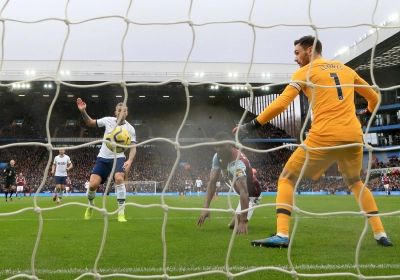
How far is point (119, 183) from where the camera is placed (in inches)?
264

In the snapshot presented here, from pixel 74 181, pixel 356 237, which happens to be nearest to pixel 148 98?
pixel 74 181

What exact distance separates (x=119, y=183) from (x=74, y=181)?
21440 mm

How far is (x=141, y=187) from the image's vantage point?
2598 centimetres

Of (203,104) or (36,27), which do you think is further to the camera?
(203,104)

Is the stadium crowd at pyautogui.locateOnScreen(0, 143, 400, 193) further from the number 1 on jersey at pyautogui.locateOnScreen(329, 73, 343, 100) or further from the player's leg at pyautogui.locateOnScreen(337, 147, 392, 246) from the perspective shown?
the number 1 on jersey at pyautogui.locateOnScreen(329, 73, 343, 100)

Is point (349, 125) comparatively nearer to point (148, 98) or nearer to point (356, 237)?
point (356, 237)

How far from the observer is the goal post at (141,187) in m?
25.3

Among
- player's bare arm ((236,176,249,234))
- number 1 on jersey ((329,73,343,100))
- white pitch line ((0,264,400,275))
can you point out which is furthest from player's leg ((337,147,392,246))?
player's bare arm ((236,176,249,234))

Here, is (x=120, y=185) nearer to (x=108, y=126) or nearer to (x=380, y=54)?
(x=108, y=126)

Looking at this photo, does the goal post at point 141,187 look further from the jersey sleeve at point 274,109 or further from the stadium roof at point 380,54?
the jersey sleeve at point 274,109

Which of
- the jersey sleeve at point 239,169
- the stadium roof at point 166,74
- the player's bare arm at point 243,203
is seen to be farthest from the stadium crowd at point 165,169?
the player's bare arm at point 243,203

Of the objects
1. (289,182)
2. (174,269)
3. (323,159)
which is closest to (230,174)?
(289,182)

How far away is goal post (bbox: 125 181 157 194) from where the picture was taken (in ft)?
83.0

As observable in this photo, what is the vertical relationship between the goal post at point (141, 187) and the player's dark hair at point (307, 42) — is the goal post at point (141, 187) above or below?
below
